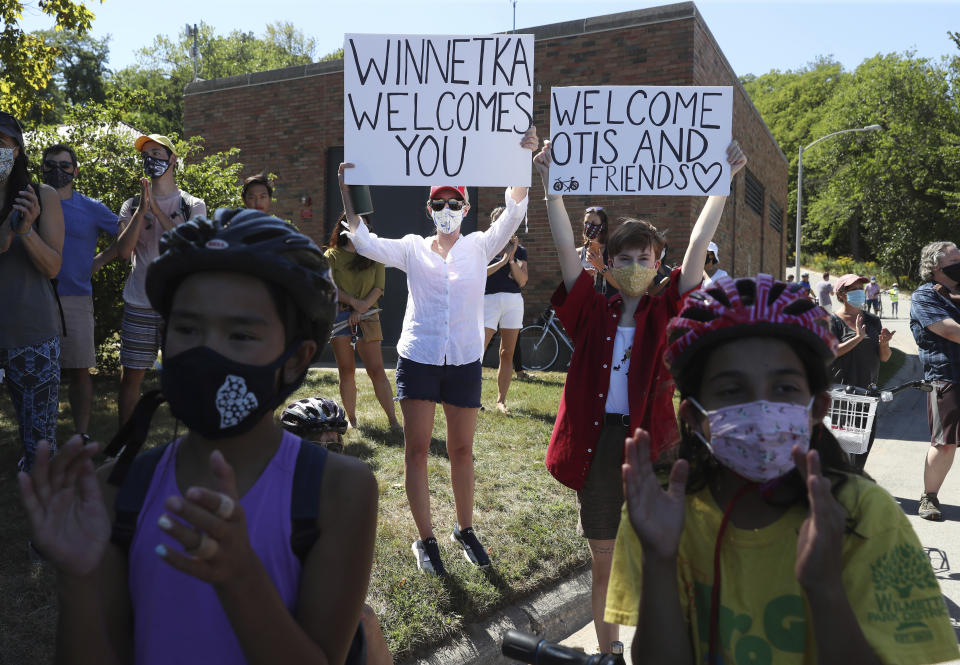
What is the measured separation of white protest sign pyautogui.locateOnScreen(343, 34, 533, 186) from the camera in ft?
14.9

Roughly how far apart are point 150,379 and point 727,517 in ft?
31.5

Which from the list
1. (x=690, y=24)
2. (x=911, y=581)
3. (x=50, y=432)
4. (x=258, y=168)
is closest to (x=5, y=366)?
(x=50, y=432)

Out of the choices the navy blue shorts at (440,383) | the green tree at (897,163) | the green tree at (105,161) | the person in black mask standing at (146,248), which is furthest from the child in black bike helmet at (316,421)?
the green tree at (897,163)

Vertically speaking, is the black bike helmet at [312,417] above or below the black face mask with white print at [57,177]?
below

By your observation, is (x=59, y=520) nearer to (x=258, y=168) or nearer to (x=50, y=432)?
(x=50, y=432)

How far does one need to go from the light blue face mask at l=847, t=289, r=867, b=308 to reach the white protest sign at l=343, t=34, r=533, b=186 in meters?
3.24

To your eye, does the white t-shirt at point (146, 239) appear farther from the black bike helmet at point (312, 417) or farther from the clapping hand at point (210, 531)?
the clapping hand at point (210, 531)

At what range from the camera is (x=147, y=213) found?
5.51m

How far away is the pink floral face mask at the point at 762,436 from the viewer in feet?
5.79

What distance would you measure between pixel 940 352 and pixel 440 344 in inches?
171

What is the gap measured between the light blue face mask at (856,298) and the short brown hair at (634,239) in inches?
128

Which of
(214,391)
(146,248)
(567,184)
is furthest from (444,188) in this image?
(214,391)

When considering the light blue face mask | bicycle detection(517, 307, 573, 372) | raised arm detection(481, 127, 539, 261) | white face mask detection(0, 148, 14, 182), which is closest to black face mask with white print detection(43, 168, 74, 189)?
white face mask detection(0, 148, 14, 182)

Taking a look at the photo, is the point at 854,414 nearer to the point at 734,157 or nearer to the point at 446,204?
the point at 734,157
